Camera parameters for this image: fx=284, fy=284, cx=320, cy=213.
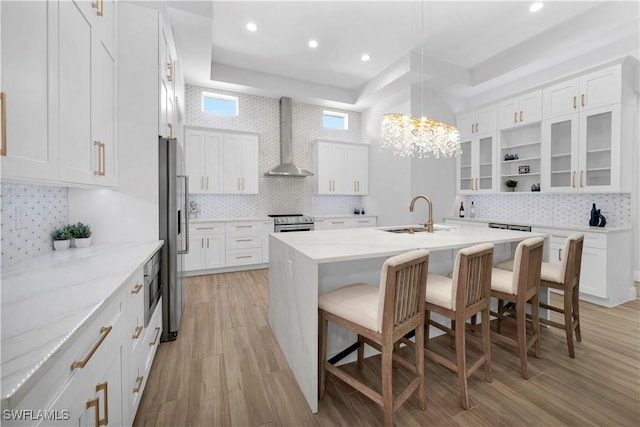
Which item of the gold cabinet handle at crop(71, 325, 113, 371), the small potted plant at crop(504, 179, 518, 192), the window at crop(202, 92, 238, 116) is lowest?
the gold cabinet handle at crop(71, 325, 113, 371)

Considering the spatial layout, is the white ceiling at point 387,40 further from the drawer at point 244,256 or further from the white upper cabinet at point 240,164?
the drawer at point 244,256

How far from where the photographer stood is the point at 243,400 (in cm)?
181

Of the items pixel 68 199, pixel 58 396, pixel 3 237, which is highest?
pixel 68 199

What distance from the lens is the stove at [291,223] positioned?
5.17 metres

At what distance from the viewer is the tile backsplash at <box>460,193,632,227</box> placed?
364 centimetres

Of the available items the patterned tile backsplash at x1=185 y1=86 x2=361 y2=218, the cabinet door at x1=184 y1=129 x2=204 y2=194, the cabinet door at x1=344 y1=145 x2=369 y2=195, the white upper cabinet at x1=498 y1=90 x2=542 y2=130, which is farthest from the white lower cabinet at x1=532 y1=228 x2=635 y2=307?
the cabinet door at x1=184 y1=129 x2=204 y2=194

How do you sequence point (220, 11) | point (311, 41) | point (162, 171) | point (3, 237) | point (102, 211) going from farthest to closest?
point (311, 41), point (220, 11), point (162, 171), point (102, 211), point (3, 237)

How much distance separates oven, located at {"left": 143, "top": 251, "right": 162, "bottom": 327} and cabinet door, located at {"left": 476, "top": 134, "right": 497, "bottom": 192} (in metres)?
4.93

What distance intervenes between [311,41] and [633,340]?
493cm

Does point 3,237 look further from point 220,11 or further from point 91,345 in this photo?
point 220,11

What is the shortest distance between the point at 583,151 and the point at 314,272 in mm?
4115

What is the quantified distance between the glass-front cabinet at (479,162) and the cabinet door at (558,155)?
745 mm

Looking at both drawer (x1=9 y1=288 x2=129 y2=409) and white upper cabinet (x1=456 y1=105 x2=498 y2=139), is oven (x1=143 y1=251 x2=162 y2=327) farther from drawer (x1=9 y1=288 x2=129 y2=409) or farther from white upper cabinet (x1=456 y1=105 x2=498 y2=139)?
white upper cabinet (x1=456 y1=105 x2=498 y2=139)

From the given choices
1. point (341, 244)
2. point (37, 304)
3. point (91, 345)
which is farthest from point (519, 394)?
point (37, 304)
